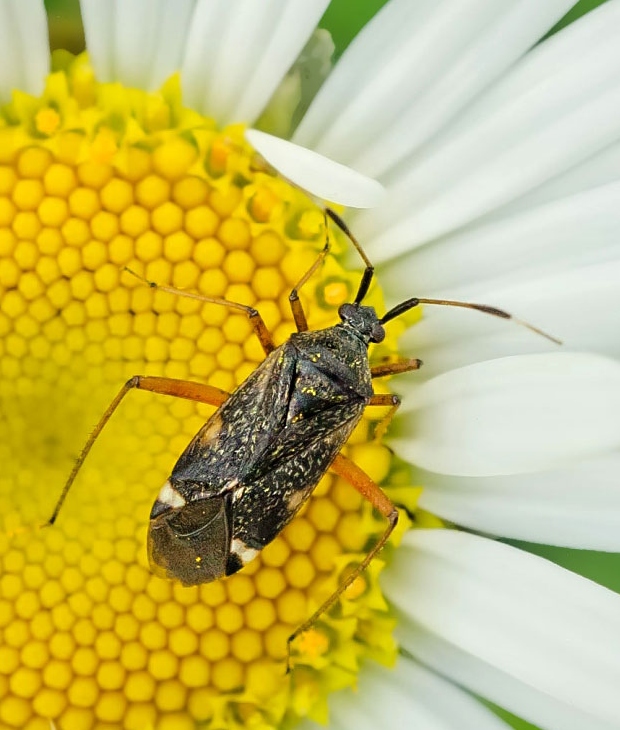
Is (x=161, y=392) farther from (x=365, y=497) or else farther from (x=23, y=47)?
(x=23, y=47)

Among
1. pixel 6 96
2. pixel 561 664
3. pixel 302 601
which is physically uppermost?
pixel 6 96

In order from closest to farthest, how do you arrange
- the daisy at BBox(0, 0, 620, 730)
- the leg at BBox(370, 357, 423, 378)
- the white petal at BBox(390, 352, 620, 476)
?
the white petal at BBox(390, 352, 620, 476) → the daisy at BBox(0, 0, 620, 730) → the leg at BBox(370, 357, 423, 378)

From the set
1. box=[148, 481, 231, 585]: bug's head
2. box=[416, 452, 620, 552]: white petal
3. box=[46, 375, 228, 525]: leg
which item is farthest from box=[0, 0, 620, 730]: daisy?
box=[148, 481, 231, 585]: bug's head

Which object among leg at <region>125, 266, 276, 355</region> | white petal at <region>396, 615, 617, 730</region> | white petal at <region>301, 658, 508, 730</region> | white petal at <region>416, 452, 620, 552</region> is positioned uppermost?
leg at <region>125, 266, 276, 355</region>

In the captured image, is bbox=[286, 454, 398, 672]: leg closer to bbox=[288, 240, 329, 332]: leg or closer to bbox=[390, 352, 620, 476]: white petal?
bbox=[390, 352, 620, 476]: white petal

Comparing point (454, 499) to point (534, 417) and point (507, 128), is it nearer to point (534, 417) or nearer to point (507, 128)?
point (534, 417)

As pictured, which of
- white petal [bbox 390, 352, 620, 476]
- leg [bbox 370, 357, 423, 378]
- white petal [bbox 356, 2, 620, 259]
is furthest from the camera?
leg [bbox 370, 357, 423, 378]

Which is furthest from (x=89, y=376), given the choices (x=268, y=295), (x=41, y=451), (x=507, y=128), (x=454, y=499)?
(x=507, y=128)

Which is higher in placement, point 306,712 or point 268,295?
point 268,295
